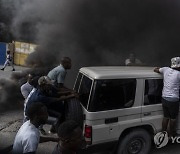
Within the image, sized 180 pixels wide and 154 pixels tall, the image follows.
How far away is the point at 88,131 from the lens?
4.45 m

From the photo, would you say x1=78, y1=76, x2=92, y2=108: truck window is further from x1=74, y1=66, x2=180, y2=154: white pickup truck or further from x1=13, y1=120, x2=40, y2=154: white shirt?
x1=13, y1=120, x2=40, y2=154: white shirt

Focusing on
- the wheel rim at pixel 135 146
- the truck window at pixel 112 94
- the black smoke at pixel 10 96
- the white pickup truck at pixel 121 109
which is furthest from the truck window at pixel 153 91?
the black smoke at pixel 10 96

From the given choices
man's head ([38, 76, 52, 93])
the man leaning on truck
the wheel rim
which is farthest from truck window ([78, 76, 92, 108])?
the man leaning on truck

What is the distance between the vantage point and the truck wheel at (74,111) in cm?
454

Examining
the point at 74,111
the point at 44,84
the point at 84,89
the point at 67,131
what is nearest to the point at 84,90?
the point at 84,89

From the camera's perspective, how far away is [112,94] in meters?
4.58

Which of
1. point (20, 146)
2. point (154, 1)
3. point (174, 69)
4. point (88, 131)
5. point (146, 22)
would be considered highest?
point (154, 1)

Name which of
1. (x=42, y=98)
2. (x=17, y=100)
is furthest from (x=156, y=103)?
(x=17, y=100)

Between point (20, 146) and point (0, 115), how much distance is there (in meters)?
5.15

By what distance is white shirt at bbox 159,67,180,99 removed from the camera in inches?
193

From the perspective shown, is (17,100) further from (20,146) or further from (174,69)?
(20,146)

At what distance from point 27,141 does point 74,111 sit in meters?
1.71

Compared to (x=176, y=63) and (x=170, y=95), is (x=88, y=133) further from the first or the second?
(x=176, y=63)

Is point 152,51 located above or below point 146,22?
below
